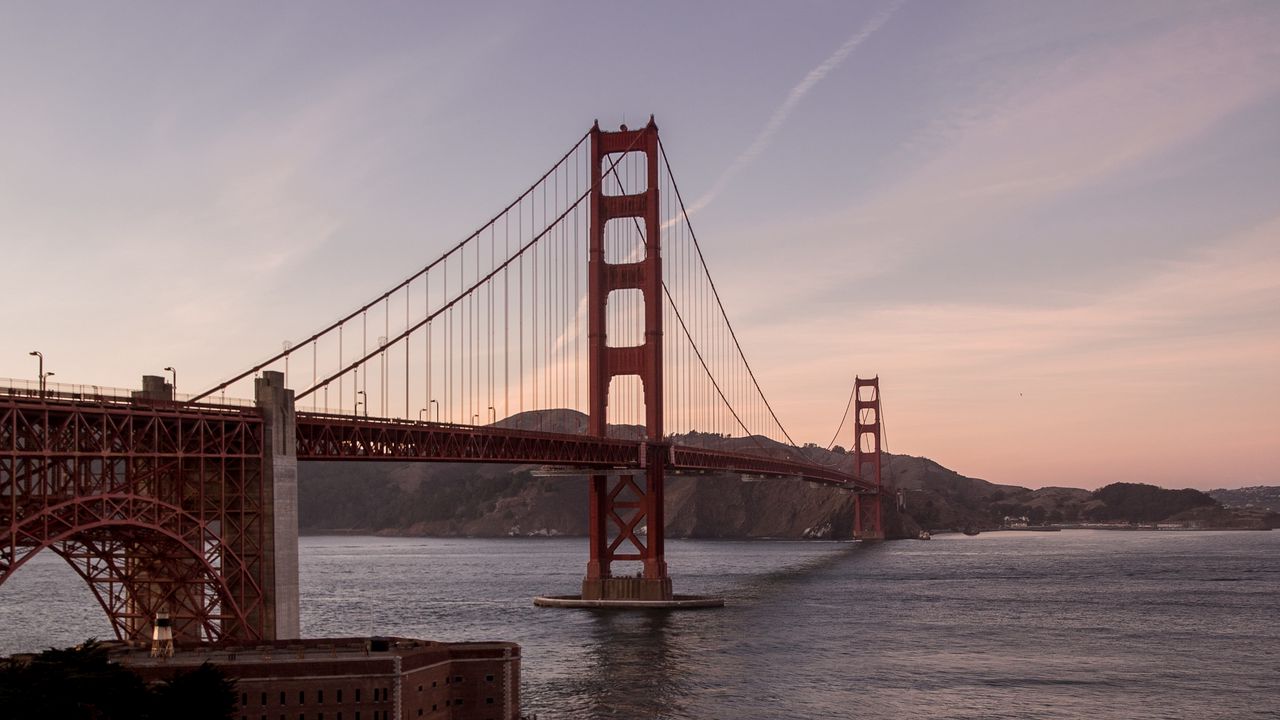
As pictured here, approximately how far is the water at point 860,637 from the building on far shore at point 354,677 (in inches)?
163

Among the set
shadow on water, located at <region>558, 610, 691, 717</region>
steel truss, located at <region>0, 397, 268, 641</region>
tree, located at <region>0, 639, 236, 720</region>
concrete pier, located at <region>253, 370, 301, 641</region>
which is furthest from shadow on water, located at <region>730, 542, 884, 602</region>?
tree, located at <region>0, 639, 236, 720</region>

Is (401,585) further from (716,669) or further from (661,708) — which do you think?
(661,708)

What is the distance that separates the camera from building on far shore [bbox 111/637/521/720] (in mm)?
44500

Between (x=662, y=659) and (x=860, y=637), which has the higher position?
(x=662, y=659)

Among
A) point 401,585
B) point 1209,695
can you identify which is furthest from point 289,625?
point 401,585

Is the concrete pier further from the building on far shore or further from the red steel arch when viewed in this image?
the building on far shore

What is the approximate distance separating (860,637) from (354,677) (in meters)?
41.9

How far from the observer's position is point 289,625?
52125mm

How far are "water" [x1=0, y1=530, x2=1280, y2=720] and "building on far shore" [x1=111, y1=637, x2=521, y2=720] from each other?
414 centimetres

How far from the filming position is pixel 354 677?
4525 centimetres

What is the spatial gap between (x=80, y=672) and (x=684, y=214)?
84876 millimetres

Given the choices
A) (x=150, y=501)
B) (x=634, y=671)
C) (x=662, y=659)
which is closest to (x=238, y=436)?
(x=150, y=501)

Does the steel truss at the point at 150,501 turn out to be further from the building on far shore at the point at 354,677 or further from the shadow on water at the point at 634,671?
the shadow on water at the point at 634,671

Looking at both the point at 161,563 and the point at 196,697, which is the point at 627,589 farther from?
the point at 196,697
